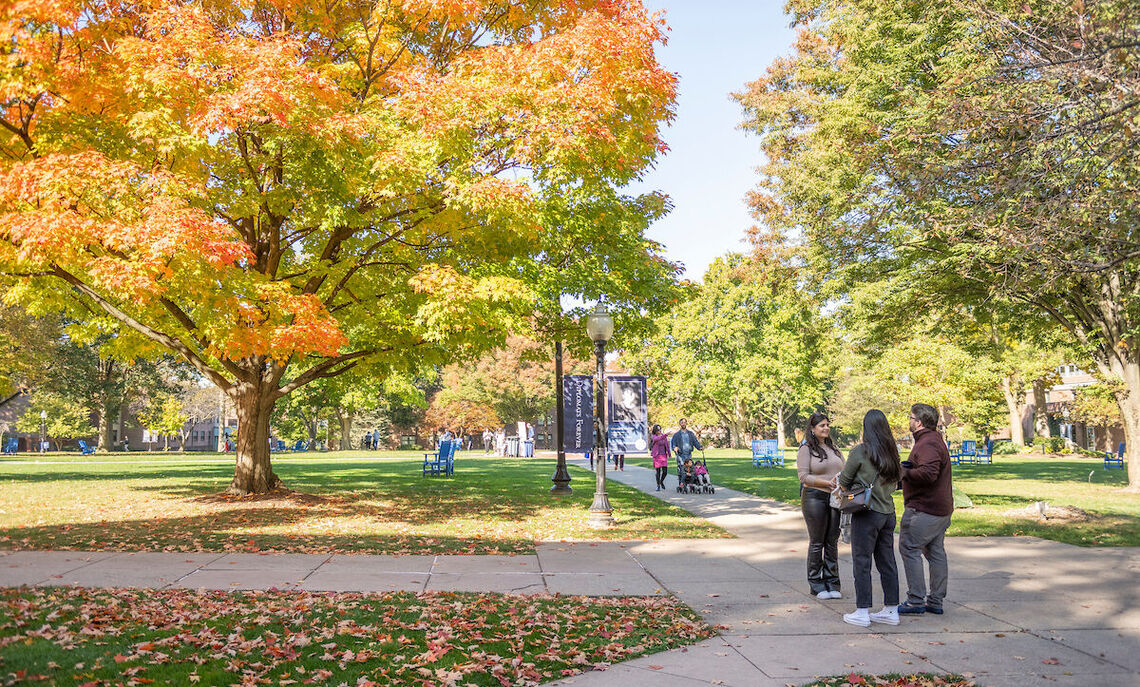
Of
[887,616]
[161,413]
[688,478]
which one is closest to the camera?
[887,616]

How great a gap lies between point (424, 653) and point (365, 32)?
1309cm

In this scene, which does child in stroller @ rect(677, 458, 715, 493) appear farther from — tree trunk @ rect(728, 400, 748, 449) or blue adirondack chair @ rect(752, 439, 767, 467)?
tree trunk @ rect(728, 400, 748, 449)

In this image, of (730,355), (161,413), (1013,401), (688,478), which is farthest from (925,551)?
(161,413)

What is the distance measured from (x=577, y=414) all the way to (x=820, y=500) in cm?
1175

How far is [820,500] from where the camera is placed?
25.2 feet

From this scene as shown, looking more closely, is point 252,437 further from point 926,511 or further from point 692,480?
point 926,511

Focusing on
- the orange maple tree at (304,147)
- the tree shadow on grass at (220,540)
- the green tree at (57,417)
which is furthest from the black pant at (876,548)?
the green tree at (57,417)

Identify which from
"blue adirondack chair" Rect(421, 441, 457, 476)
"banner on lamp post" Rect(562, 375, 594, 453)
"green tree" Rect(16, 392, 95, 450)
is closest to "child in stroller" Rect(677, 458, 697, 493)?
"banner on lamp post" Rect(562, 375, 594, 453)

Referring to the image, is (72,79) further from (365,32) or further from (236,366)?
→ (236,366)

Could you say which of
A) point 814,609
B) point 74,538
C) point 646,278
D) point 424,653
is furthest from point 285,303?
point 814,609

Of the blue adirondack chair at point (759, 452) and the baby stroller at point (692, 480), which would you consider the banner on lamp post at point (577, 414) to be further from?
the blue adirondack chair at point (759, 452)

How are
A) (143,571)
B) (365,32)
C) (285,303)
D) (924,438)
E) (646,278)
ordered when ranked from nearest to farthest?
1. (924,438)
2. (143,571)
3. (285,303)
4. (365,32)
5. (646,278)

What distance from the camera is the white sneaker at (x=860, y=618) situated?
6.61 meters

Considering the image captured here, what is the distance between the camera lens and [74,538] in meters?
10.8
